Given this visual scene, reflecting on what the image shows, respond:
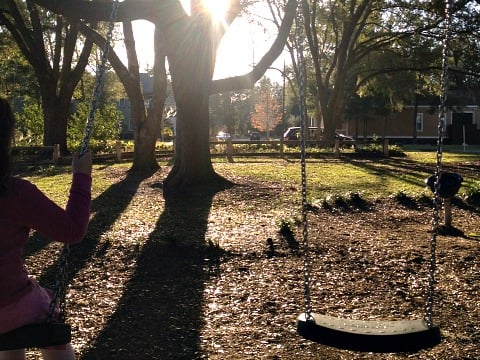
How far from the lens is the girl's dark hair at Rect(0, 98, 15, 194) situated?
1871 mm

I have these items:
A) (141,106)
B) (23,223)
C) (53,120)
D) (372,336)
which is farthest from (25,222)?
(53,120)

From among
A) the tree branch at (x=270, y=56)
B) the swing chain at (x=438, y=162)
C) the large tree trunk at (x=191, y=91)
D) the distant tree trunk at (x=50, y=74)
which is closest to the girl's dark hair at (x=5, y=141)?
the swing chain at (x=438, y=162)

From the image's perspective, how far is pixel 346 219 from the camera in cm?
890

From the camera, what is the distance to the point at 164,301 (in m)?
4.86

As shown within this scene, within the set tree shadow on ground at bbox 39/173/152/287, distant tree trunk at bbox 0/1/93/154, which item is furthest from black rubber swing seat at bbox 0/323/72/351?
distant tree trunk at bbox 0/1/93/154

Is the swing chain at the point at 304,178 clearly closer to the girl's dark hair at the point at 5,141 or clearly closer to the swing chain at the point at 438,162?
the swing chain at the point at 438,162

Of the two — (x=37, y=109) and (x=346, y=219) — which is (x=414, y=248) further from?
(x=37, y=109)

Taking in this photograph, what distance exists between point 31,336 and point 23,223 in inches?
15.5

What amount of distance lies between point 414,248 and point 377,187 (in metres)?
6.17

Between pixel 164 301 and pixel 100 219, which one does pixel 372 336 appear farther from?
pixel 100 219

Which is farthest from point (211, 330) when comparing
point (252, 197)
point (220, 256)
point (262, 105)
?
point (262, 105)

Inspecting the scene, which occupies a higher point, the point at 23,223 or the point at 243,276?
the point at 23,223

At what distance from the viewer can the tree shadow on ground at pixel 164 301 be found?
380 centimetres

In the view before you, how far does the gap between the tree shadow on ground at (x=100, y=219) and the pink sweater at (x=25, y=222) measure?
3.05m
